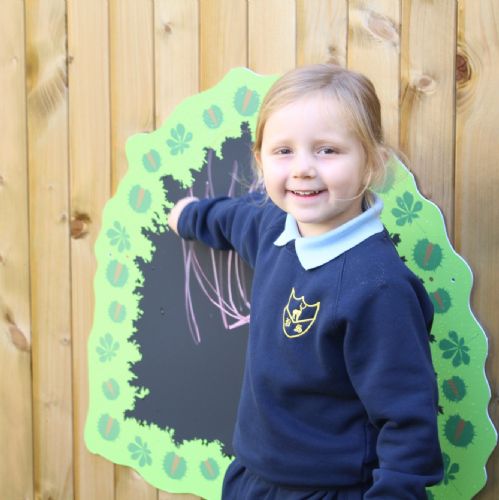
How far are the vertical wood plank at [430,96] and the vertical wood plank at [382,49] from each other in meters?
0.02

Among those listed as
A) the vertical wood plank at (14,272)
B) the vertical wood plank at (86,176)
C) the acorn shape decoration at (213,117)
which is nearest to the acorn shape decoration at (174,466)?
the vertical wood plank at (86,176)

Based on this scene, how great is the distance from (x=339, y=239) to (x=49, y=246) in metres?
1.13

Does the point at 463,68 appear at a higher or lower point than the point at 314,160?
higher

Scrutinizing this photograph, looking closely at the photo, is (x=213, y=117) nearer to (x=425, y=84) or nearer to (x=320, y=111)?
(x=425, y=84)

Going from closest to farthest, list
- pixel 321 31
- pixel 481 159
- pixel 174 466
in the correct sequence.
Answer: pixel 481 159, pixel 321 31, pixel 174 466

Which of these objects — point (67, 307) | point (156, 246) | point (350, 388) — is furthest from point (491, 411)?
point (67, 307)

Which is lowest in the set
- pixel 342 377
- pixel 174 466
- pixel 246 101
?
pixel 174 466

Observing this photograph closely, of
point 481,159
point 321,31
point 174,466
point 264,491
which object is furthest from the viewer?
point 174,466

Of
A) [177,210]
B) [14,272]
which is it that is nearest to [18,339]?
[14,272]

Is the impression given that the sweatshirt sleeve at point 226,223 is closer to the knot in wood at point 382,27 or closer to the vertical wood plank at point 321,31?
the vertical wood plank at point 321,31

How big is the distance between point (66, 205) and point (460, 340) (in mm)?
1189

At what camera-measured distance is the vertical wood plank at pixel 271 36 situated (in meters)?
2.29

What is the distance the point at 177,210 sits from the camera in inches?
95.3

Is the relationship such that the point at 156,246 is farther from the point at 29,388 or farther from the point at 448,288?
the point at 448,288
